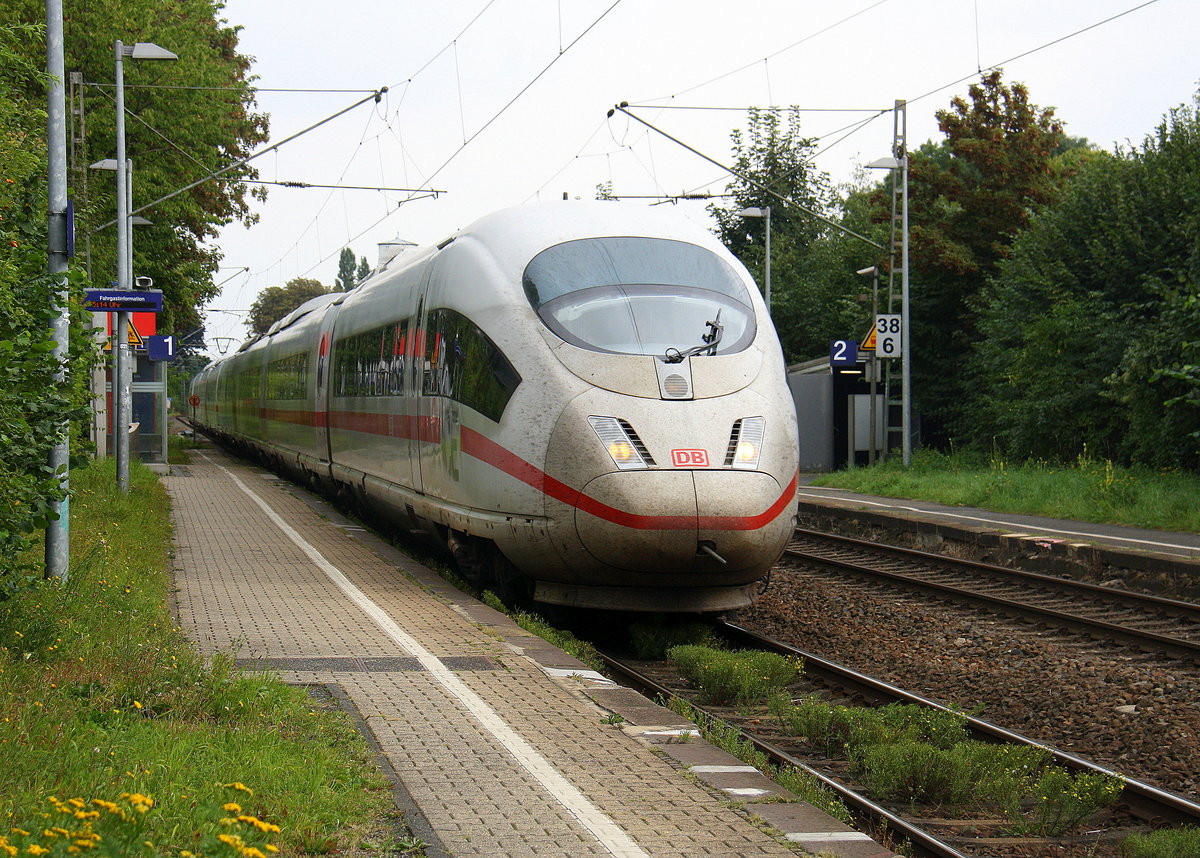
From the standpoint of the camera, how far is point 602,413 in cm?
935

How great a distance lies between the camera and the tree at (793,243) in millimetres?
47375

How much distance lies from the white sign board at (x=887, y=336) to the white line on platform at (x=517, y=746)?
1741 cm

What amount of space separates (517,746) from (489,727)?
0.39 metres

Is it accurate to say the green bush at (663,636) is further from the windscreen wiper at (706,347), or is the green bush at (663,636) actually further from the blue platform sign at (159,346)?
the blue platform sign at (159,346)

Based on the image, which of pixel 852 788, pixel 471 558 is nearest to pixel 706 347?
pixel 471 558

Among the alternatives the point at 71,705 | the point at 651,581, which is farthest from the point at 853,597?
the point at 71,705

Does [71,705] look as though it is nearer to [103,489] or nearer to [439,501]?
[439,501]

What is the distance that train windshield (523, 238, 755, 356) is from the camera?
990 cm

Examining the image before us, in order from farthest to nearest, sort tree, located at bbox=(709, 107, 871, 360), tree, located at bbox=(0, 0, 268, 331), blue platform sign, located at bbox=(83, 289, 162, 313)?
tree, located at bbox=(709, 107, 871, 360) → tree, located at bbox=(0, 0, 268, 331) → blue platform sign, located at bbox=(83, 289, 162, 313)

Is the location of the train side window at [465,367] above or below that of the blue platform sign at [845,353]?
below

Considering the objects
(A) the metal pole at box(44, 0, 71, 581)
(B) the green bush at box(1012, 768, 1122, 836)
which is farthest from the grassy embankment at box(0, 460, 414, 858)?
(B) the green bush at box(1012, 768, 1122, 836)

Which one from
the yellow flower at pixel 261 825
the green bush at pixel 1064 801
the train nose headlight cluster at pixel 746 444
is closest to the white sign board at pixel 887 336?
the train nose headlight cluster at pixel 746 444

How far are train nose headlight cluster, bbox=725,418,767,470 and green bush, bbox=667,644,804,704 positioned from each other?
1.31 metres

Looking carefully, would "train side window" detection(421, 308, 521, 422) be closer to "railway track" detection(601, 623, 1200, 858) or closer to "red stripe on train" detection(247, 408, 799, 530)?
"red stripe on train" detection(247, 408, 799, 530)
